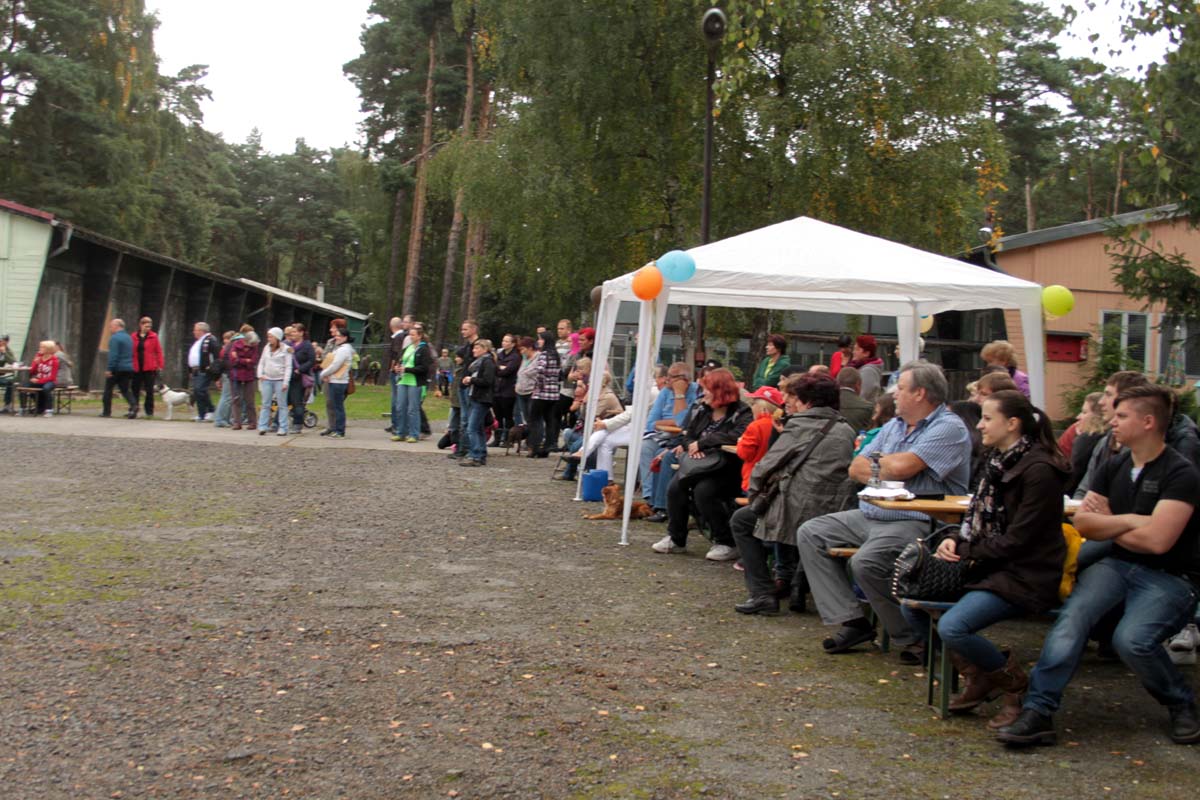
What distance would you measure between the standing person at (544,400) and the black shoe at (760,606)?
9.28m

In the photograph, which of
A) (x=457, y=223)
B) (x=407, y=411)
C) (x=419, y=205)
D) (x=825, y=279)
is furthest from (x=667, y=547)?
(x=419, y=205)

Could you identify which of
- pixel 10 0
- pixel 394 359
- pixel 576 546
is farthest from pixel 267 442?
pixel 10 0

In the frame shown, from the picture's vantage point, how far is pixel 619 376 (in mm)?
34469

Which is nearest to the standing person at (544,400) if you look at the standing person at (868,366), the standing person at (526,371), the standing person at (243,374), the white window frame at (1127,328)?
the standing person at (526,371)

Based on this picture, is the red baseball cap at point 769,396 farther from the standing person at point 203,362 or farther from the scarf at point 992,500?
the standing person at point 203,362

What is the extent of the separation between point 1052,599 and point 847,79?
18845 mm

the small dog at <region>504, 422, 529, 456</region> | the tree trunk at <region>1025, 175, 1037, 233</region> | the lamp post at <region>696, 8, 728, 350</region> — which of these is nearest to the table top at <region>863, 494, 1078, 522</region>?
the lamp post at <region>696, 8, 728, 350</region>

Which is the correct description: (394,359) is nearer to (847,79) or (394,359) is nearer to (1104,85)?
(847,79)

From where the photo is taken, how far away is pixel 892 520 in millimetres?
6594

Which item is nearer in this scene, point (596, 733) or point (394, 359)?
point (596, 733)

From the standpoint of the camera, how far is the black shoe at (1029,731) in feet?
16.8

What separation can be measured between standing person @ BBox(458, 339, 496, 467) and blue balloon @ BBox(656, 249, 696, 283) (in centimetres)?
618

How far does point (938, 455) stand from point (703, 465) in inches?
119

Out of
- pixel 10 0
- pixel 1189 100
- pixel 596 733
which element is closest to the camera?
pixel 596 733
